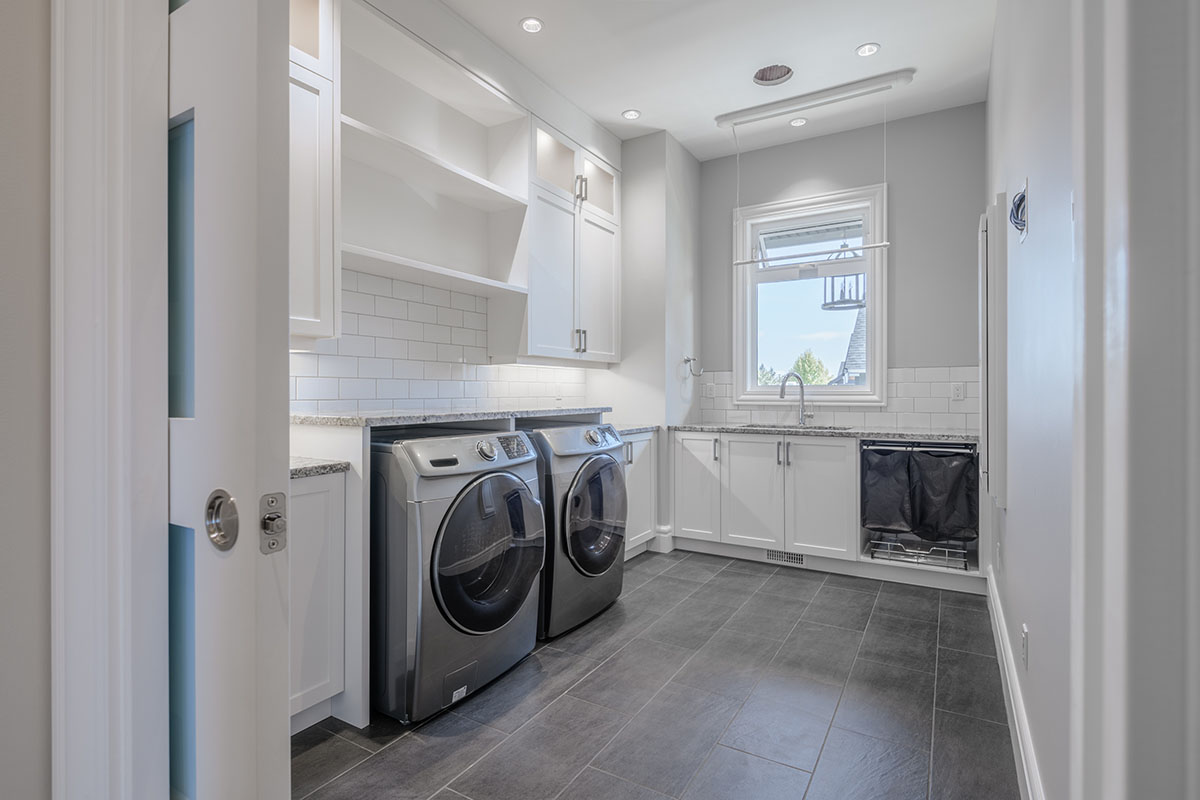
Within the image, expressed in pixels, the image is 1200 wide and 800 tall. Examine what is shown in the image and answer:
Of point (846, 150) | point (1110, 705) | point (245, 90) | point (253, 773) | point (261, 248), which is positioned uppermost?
point (846, 150)

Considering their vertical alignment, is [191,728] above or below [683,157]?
below

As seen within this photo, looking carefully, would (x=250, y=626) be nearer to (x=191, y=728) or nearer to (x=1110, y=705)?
(x=191, y=728)

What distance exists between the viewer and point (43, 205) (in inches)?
32.9

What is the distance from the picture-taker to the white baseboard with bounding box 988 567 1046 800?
4.85 feet

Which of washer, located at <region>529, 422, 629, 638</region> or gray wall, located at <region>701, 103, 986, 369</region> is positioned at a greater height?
gray wall, located at <region>701, 103, 986, 369</region>

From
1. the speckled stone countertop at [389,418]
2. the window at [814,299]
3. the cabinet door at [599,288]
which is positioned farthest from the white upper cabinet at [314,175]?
the window at [814,299]

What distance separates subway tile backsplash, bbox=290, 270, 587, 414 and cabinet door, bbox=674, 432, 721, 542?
3.85ft

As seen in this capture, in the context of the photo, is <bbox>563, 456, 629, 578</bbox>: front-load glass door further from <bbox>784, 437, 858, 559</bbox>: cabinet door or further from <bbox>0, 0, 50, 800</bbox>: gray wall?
<bbox>0, 0, 50, 800</bbox>: gray wall

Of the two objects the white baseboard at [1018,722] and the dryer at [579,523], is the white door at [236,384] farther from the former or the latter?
the dryer at [579,523]

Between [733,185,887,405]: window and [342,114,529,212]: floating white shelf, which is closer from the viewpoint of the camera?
[342,114,529,212]: floating white shelf

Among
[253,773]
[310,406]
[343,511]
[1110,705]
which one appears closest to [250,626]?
[253,773]

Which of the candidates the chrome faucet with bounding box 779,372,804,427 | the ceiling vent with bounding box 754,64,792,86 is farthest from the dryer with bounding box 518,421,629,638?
the ceiling vent with bounding box 754,64,792,86

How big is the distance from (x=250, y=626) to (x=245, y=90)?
692 millimetres

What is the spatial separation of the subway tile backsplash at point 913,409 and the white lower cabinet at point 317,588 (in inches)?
124
